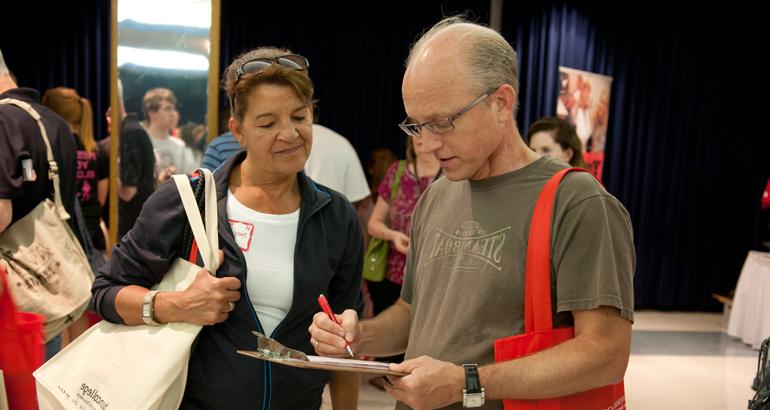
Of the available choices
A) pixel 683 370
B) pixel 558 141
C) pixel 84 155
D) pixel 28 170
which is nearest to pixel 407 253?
pixel 28 170

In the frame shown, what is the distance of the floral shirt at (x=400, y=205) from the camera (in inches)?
166

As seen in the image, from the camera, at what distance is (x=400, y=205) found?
4293 mm

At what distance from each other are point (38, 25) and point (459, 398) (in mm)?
7270

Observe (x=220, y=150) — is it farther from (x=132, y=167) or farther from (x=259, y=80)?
(x=259, y=80)

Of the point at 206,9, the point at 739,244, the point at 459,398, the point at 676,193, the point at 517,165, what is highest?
the point at 206,9

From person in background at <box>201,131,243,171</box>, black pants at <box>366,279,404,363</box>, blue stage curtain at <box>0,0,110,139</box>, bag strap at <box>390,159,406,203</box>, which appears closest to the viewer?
person in background at <box>201,131,243,171</box>

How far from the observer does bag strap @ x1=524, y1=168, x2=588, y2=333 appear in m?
1.39

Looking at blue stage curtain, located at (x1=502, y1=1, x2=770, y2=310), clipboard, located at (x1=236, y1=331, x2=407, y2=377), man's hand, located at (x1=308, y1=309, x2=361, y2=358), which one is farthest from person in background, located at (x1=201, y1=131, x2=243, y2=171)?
blue stage curtain, located at (x1=502, y1=1, x2=770, y2=310)

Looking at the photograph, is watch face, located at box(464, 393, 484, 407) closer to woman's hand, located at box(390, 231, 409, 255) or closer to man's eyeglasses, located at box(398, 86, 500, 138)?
man's eyeglasses, located at box(398, 86, 500, 138)

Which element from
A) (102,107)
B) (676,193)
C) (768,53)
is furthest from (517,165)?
(768,53)

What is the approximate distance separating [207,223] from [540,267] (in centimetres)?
88

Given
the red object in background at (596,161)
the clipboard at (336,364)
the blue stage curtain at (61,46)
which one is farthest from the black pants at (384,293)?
the blue stage curtain at (61,46)

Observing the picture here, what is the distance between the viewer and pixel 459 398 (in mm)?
1352

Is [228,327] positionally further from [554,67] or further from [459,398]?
[554,67]
